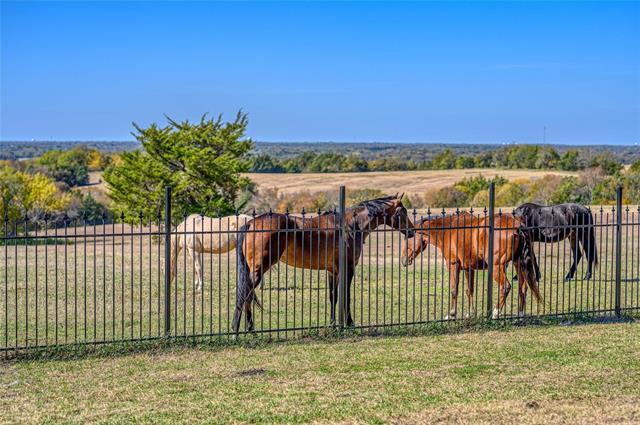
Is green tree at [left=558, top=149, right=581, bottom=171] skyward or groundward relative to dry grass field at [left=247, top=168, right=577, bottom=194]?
skyward

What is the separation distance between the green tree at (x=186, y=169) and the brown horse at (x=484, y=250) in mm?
21601

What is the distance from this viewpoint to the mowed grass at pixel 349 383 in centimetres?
845

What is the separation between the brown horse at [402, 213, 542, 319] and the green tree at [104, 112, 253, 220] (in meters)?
21.6

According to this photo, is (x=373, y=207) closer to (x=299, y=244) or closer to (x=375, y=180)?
(x=299, y=244)

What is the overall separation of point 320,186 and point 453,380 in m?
59.8

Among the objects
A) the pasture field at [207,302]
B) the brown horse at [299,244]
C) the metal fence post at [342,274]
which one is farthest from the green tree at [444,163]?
the metal fence post at [342,274]

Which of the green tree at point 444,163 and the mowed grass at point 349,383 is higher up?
the green tree at point 444,163

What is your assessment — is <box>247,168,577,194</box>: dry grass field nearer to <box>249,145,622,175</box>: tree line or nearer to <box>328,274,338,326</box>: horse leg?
<box>249,145,622,175</box>: tree line

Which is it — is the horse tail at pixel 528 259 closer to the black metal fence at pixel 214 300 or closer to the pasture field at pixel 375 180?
the black metal fence at pixel 214 300

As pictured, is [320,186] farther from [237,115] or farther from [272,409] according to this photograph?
[272,409]

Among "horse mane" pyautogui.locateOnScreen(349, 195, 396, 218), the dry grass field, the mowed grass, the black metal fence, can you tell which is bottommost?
the mowed grass

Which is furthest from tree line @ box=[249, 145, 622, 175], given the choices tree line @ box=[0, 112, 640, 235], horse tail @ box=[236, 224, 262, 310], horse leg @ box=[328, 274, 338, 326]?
horse tail @ box=[236, 224, 262, 310]

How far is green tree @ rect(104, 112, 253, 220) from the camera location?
118 feet

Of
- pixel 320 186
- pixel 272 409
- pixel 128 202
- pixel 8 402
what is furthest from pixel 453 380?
pixel 320 186
